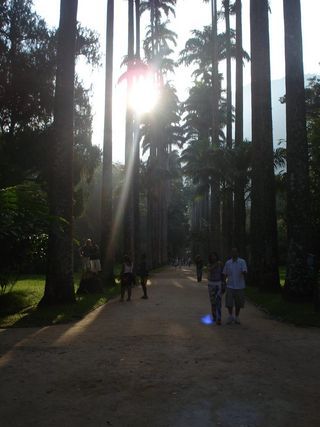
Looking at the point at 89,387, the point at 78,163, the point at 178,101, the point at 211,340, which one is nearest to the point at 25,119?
the point at 78,163

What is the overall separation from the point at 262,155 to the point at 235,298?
8.92m

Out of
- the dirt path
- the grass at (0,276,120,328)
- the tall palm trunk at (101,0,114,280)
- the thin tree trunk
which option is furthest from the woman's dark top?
the thin tree trunk

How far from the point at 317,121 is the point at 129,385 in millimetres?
19483

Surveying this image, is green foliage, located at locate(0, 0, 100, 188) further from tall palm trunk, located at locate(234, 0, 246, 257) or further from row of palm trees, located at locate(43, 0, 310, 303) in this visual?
tall palm trunk, located at locate(234, 0, 246, 257)

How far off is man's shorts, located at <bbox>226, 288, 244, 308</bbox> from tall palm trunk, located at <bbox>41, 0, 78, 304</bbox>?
16.7ft

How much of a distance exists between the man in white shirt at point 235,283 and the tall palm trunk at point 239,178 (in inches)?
590

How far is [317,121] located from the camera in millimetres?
23016

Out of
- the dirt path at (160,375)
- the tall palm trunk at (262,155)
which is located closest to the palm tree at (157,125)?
the tall palm trunk at (262,155)

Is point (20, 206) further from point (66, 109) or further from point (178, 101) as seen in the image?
point (178, 101)

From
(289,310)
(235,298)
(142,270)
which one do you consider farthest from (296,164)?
(142,270)

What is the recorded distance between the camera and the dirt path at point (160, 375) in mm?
5023

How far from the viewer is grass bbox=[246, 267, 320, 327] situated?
37.7ft

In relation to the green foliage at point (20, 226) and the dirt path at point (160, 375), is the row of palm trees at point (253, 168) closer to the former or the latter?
the green foliage at point (20, 226)

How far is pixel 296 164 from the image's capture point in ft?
49.0
